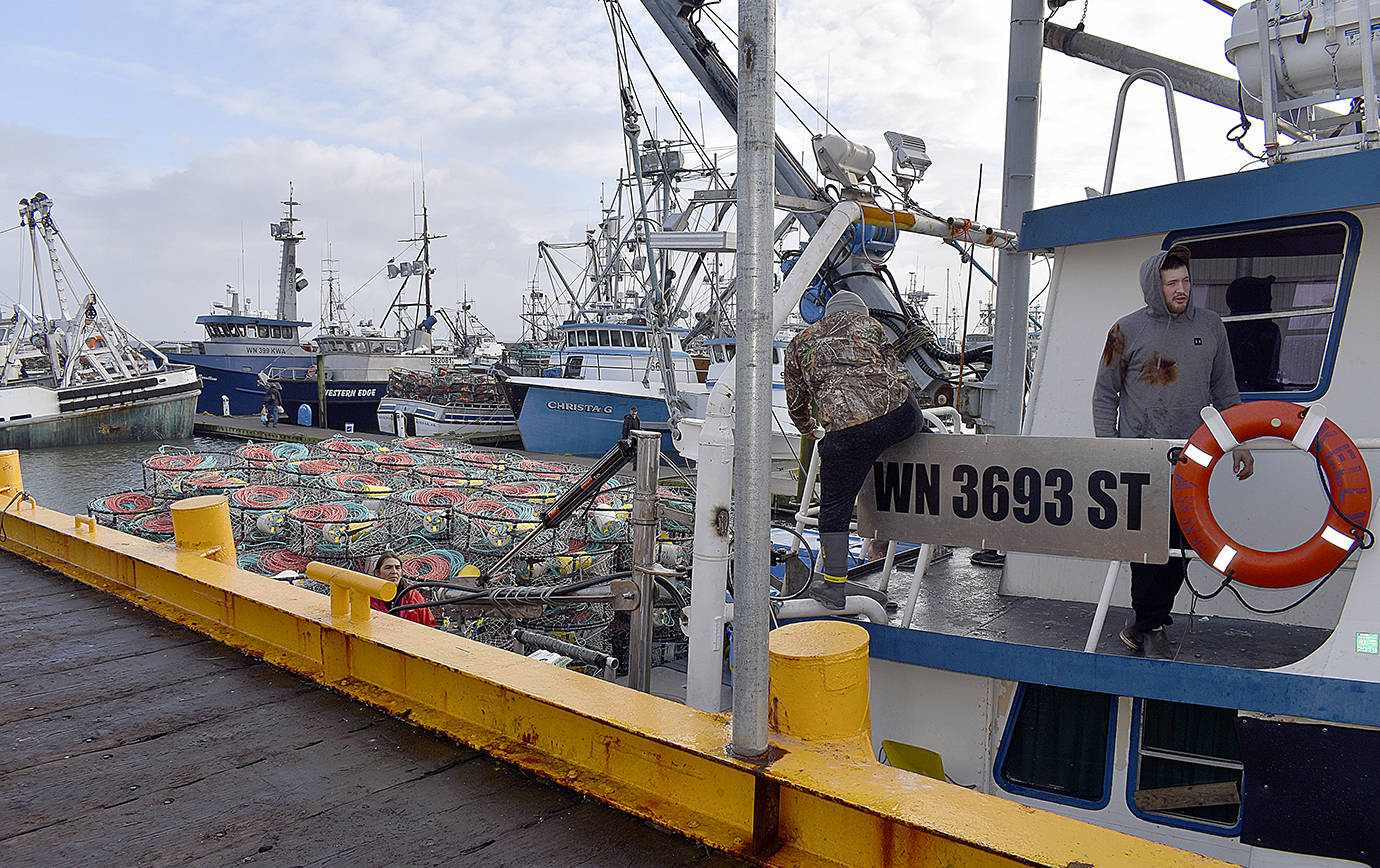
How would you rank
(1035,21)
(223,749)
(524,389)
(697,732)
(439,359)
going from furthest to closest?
(439,359) < (524,389) < (1035,21) < (223,749) < (697,732)

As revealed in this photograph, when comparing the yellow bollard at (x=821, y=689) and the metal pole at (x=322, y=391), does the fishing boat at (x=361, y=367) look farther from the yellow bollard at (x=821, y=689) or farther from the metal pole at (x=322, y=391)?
the yellow bollard at (x=821, y=689)

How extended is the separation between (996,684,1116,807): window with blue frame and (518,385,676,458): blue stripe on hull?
18710mm

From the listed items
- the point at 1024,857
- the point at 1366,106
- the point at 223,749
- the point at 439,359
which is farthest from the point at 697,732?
the point at 439,359

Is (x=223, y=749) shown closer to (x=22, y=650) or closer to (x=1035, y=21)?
(x=22, y=650)

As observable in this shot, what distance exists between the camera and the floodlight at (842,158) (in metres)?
4.78

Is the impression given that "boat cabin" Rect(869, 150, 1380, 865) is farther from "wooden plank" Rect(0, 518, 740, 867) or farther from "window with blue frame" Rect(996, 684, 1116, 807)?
"wooden plank" Rect(0, 518, 740, 867)

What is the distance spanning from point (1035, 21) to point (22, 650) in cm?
768

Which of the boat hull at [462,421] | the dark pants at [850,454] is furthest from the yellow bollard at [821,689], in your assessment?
the boat hull at [462,421]

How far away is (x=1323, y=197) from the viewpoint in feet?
11.6

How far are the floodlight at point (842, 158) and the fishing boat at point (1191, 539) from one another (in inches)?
0.6

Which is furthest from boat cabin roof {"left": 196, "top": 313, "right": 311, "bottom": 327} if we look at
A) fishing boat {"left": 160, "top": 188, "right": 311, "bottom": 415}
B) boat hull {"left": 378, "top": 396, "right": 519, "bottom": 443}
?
boat hull {"left": 378, "top": 396, "right": 519, "bottom": 443}

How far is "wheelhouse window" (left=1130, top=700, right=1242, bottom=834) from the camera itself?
335 cm

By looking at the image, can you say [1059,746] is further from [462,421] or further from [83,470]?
[462,421]

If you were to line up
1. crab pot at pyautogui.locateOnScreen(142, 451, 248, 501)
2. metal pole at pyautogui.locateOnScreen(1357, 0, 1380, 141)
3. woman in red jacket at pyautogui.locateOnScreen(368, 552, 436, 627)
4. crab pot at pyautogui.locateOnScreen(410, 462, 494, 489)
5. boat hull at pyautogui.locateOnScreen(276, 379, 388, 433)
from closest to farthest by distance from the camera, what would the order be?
1. metal pole at pyautogui.locateOnScreen(1357, 0, 1380, 141)
2. woman in red jacket at pyautogui.locateOnScreen(368, 552, 436, 627)
3. crab pot at pyautogui.locateOnScreen(142, 451, 248, 501)
4. crab pot at pyautogui.locateOnScreen(410, 462, 494, 489)
5. boat hull at pyautogui.locateOnScreen(276, 379, 388, 433)
